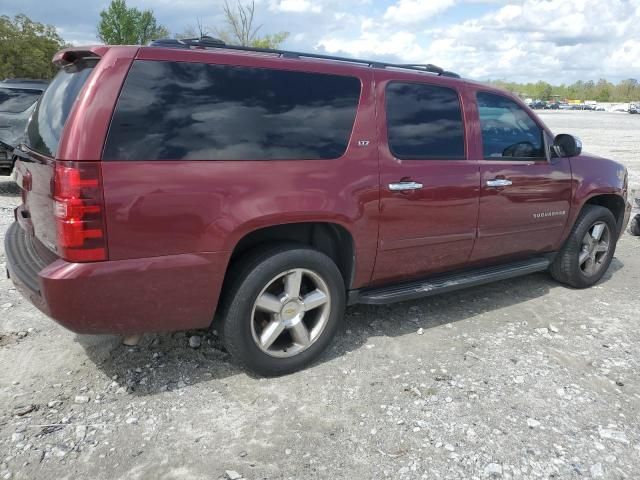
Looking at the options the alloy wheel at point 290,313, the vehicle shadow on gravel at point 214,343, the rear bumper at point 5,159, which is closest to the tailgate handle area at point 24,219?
the vehicle shadow on gravel at point 214,343

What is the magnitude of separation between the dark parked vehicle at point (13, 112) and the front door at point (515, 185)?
7.49 m

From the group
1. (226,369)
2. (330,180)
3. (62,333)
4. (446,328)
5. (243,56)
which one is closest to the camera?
(243,56)

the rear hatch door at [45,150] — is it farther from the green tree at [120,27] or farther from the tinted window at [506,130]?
the green tree at [120,27]

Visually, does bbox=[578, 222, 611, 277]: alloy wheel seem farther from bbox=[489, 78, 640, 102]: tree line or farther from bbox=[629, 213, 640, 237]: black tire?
bbox=[489, 78, 640, 102]: tree line

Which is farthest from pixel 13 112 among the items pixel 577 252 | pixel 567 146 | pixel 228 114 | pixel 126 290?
pixel 577 252

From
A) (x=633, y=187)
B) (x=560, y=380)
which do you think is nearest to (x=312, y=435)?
(x=560, y=380)

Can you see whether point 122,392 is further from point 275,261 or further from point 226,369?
point 275,261

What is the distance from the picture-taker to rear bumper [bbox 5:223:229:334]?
2570 millimetres

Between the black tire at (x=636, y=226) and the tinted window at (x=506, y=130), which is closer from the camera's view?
the tinted window at (x=506, y=130)

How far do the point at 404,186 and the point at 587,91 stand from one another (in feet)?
524

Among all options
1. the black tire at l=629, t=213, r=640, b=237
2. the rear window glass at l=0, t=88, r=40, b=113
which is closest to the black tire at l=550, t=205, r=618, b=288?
the black tire at l=629, t=213, r=640, b=237

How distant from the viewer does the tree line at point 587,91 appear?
125625mm

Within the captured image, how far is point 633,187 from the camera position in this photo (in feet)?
33.5

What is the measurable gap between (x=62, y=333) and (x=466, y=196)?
310cm
